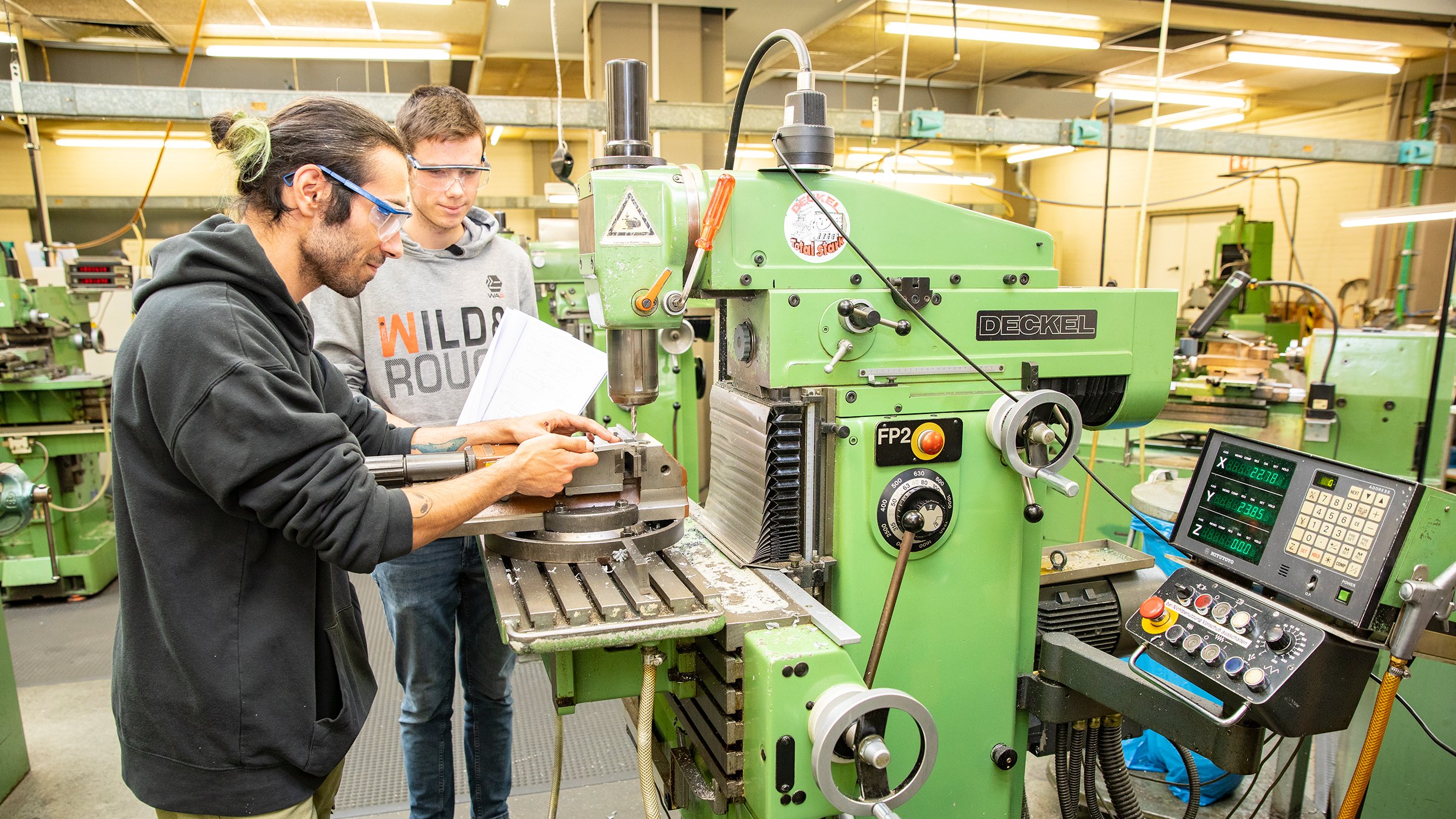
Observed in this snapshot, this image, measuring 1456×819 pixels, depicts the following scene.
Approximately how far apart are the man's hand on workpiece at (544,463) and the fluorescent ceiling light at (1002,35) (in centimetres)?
488

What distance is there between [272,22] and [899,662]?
19.3 ft

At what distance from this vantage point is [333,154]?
3.32 feet

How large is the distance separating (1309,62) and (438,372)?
6.24 m

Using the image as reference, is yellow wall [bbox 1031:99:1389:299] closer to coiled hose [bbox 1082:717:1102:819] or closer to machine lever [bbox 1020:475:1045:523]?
coiled hose [bbox 1082:717:1102:819]

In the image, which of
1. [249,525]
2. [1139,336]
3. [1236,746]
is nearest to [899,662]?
[1236,746]

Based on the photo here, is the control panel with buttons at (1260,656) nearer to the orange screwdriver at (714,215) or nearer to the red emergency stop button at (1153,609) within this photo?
the red emergency stop button at (1153,609)

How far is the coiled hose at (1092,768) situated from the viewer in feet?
4.57

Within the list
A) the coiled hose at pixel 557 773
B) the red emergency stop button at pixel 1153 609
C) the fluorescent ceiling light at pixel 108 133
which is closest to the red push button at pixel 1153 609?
the red emergency stop button at pixel 1153 609

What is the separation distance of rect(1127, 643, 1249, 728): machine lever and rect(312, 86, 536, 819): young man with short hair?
3.73ft

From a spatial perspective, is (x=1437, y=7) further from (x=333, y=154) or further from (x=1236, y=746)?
(x=333, y=154)

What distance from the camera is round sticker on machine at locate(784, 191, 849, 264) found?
1.17 m

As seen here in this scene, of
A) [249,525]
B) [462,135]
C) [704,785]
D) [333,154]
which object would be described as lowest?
[704,785]

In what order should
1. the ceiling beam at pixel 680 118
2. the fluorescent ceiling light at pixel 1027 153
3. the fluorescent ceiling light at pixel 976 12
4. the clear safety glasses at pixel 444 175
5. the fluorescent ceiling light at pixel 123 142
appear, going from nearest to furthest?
1. the clear safety glasses at pixel 444 175
2. the ceiling beam at pixel 680 118
3. the fluorescent ceiling light at pixel 976 12
4. the fluorescent ceiling light at pixel 123 142
5. the fluorescent ceiling light at pixel 1027 153

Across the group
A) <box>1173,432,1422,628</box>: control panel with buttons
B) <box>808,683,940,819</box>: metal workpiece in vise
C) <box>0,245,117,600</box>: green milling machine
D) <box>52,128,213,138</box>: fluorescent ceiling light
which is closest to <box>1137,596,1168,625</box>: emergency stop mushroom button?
<box>1173,432,1422,628</box>: control panel with buttons
